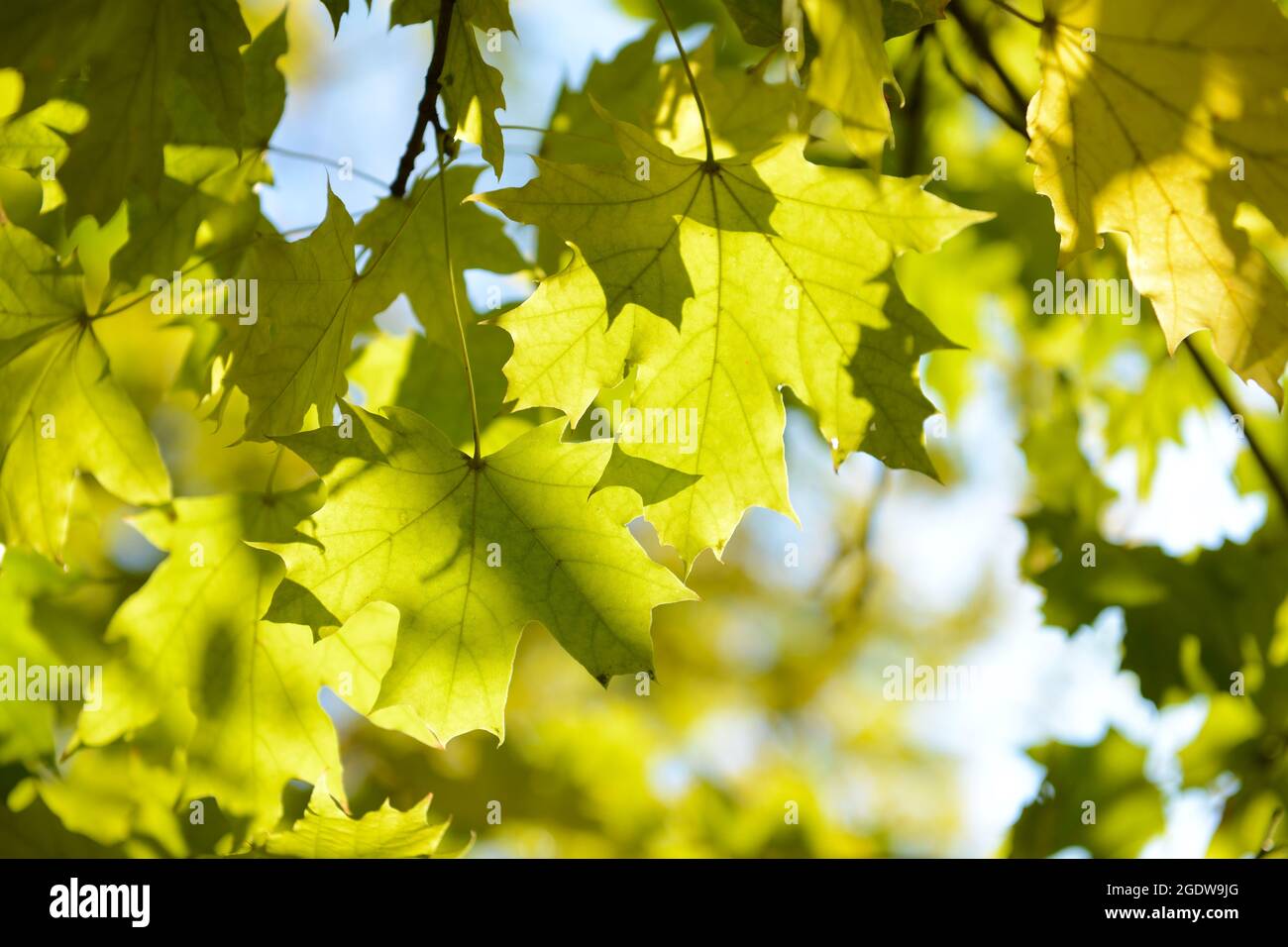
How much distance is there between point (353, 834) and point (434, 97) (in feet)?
3.83

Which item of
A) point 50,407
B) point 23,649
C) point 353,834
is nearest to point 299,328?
point 50,407

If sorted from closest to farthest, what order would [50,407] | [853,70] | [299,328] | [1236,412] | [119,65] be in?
[853,70], [119,65], [299,328], [50,407], [1236,412]

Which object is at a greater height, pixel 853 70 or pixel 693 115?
pixel 693 115

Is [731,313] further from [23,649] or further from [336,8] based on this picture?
[23,649]

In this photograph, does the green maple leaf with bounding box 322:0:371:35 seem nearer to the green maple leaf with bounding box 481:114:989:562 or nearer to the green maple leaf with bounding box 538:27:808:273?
the green maple leaf with bounding box 481:114:989:562

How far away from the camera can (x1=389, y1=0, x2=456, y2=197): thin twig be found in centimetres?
135

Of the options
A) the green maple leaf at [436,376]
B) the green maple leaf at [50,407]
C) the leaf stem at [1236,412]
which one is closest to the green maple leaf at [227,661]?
the green maple leaf at [50,407]

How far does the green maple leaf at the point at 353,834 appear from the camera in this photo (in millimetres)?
1581

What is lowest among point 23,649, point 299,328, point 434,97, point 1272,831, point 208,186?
point 1272,831

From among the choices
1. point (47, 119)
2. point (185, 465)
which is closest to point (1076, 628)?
point (47, 119)

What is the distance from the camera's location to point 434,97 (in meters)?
1.46

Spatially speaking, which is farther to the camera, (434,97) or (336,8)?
(434,97)
